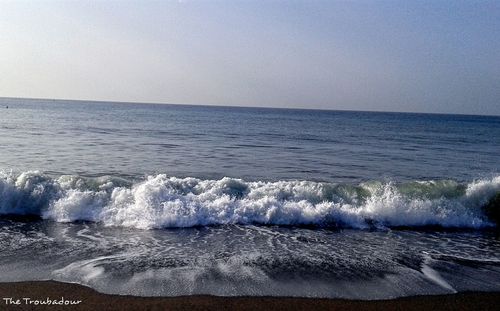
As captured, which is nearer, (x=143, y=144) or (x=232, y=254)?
(x=232, y=254)

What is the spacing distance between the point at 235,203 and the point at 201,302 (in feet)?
20.6

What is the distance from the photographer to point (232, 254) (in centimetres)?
892

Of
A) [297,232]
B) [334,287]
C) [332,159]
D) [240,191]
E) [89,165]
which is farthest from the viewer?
[332,159]

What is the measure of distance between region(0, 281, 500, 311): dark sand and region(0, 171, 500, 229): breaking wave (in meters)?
4.42

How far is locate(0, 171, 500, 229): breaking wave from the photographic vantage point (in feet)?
38.8

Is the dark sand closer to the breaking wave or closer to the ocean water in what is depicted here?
the ocean water

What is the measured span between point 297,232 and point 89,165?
11.5 meters

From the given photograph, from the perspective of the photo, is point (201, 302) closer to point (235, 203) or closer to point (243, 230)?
point (243, 230)

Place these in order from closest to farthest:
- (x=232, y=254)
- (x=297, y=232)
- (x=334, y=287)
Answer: (x=334, y=287)
(x=232, y=254)
(x=297, y=232)

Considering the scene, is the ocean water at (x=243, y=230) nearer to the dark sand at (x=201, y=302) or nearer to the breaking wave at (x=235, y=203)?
the breaking wave at (x=235, y=203)

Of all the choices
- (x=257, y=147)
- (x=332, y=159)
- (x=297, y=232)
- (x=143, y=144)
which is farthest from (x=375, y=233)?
(x=143, y=144)

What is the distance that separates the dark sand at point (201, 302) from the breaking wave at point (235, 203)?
4422mm

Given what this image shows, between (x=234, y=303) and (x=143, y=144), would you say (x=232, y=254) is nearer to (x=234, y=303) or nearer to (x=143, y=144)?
(x=234, y=303)

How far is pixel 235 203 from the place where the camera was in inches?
498
